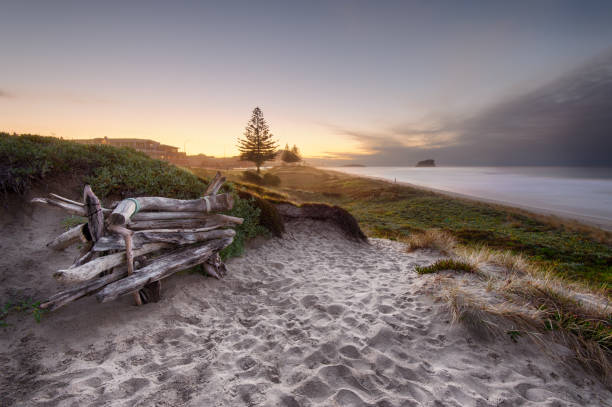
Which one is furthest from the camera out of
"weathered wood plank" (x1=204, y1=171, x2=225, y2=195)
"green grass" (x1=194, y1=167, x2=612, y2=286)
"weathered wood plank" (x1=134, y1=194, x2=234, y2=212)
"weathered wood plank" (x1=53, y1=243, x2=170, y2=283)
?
"green grass" (x1=194, y1=167, x2=612, y2=286)

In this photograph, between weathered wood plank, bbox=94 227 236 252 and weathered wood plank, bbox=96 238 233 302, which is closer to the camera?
weathered wood plank, bbox=96 238 233 302

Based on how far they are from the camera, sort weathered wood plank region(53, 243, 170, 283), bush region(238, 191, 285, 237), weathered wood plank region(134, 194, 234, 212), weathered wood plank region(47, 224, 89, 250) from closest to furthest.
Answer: weathered wood plank region(53, 243, 170, 283) < weathered wood plank region(47, 224, 89, 250) < weathered wood plank region(134, 194, 234, 212) < bush region(238, 191, 285, 237)

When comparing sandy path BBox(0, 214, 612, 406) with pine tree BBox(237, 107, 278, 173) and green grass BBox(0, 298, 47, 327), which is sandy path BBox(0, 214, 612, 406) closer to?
green grass BBox(0, 298, 47, 327)

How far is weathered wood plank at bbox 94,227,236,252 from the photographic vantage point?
348 centimetres

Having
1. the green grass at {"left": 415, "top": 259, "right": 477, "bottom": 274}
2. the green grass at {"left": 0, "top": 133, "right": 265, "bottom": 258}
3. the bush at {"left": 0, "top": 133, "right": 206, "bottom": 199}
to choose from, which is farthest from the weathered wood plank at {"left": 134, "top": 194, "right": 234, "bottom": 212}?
the green grass at {"left": 415, "top": 259, "right": 477, "bottom": 274}

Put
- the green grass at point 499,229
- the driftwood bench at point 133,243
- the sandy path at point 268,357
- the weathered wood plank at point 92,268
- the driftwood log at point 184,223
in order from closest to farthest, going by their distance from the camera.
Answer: the sandy path at point 268,357 < the weathered wood plank at point 92,268 < the driftwood bench at point 133,243 < the driftwood log at point 184,223 < the green grass at point 499,229

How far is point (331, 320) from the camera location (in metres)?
4.23

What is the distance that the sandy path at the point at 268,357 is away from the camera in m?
2.70

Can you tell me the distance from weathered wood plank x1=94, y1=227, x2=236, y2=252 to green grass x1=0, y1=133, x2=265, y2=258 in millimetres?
1327

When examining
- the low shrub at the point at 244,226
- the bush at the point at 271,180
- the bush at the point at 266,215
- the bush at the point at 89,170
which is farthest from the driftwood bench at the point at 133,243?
the bush at the point at 271,180

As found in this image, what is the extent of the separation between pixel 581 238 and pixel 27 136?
90.3ft

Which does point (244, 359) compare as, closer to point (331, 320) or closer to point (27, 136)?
point (331, 320)

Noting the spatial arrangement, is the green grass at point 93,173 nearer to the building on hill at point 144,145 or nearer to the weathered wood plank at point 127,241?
the building on hill at point 144,145

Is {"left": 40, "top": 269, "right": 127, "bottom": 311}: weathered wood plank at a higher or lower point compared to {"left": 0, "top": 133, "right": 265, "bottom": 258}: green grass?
lower
